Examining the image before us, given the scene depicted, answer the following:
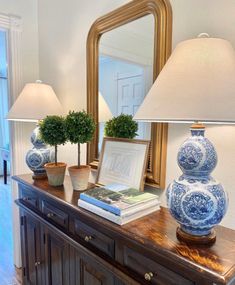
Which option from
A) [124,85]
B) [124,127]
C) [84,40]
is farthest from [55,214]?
[84,40]

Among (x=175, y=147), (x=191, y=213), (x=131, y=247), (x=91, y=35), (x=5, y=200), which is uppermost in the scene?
(x=91, y=35)

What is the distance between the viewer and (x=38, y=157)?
1746mm

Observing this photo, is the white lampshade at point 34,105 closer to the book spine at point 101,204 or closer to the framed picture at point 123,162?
the framed picture at point 123,162

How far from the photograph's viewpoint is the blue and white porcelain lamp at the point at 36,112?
5.69 ft

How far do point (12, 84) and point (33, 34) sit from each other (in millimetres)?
515

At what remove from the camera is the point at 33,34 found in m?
2.28

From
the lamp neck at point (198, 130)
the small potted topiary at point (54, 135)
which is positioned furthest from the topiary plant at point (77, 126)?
the lamp neck at point (198, 130)

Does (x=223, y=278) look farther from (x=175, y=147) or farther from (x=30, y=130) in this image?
(x=30, y=130)

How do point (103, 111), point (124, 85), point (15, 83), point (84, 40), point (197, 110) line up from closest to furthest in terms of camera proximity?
point (197, 110) → point (124, 85) → point (103, 111) → point (84, 40) → point (15, 83)

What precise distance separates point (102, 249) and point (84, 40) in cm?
142

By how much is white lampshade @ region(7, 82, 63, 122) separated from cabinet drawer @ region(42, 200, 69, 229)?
2.02ft

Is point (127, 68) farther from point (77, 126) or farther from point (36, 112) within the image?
point (36, 112)

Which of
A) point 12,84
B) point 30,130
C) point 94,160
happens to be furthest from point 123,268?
point 12,84

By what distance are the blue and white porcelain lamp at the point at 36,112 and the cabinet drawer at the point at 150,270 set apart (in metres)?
1.02
